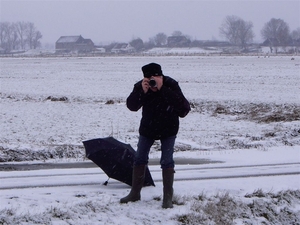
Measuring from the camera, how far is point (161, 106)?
6824mm

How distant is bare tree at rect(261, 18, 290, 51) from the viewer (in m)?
155

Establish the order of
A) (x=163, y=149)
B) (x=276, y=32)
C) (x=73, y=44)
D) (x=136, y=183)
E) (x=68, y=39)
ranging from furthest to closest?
(x=68, y=39)
(x=73, y=44)
(x=276, y=32)
(x=136, y=183)
(x=163, y=149)

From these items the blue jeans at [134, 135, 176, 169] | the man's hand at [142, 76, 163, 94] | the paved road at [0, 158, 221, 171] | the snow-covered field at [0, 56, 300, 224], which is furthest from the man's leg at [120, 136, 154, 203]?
the paved road at [0, 158, 221, 171]

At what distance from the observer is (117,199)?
23.8 ft

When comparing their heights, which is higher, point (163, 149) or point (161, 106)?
point (161, 106)

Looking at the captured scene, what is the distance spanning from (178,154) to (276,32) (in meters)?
161

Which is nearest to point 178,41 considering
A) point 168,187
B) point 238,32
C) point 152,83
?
point 238,32

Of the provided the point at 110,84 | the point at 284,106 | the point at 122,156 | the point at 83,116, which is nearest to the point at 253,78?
the point at 110,84

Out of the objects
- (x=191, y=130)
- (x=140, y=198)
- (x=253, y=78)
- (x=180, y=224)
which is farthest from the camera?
(x=253, y=78)

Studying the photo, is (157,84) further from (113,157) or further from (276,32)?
(276,32)

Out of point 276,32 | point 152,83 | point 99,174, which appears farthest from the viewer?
point 276,32

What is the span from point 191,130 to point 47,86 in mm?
21052

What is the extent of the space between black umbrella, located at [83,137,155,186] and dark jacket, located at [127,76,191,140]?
40.9 inches

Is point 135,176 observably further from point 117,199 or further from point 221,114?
point 221,114
